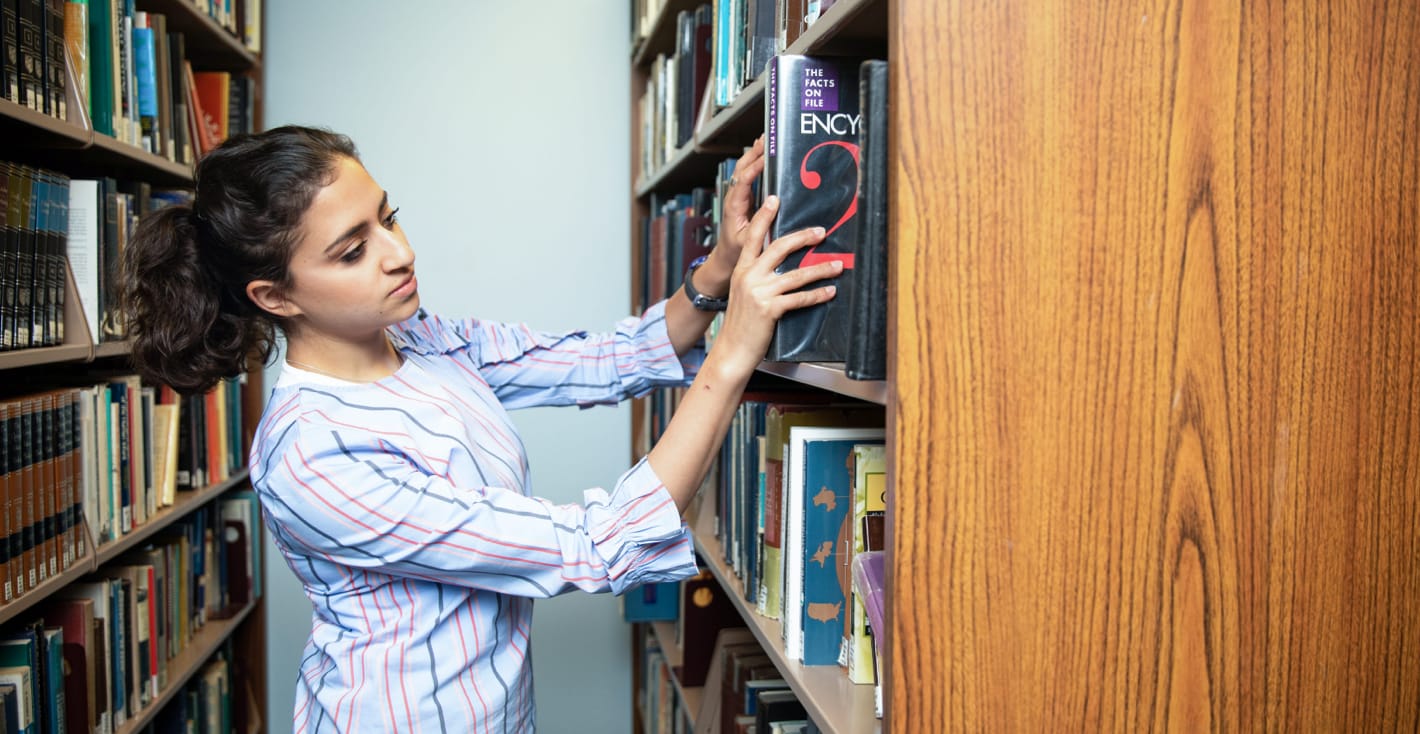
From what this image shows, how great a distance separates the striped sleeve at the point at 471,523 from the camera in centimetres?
102

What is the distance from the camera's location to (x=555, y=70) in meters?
2.77

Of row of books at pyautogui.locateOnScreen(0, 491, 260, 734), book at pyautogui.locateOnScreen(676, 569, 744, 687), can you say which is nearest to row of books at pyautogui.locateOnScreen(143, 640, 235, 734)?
row of books at pyautogui.locateOnScreen(0, 491, 260, 734)

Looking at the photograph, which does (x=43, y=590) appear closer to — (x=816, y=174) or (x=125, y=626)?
(x=125, y=626)

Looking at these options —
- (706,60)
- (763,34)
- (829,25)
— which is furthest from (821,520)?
(706,60)

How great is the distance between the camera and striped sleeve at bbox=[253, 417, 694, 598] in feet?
3.35

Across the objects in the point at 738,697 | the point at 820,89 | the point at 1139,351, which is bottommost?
the point at 738,697

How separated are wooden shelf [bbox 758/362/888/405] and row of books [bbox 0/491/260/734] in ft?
4.10

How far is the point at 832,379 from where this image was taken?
922 millimetres

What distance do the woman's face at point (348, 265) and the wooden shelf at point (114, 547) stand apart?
680 millimetres

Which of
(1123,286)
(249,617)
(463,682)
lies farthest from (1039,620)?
(249,617)

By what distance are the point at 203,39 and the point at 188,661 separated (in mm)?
1377

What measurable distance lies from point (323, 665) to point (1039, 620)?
34.5 inches

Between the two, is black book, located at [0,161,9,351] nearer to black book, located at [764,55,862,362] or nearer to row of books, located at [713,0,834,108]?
row of books, located at [713,0,834,108]

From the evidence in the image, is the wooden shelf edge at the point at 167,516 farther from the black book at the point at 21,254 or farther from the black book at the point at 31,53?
the black book at the point at 31,53
